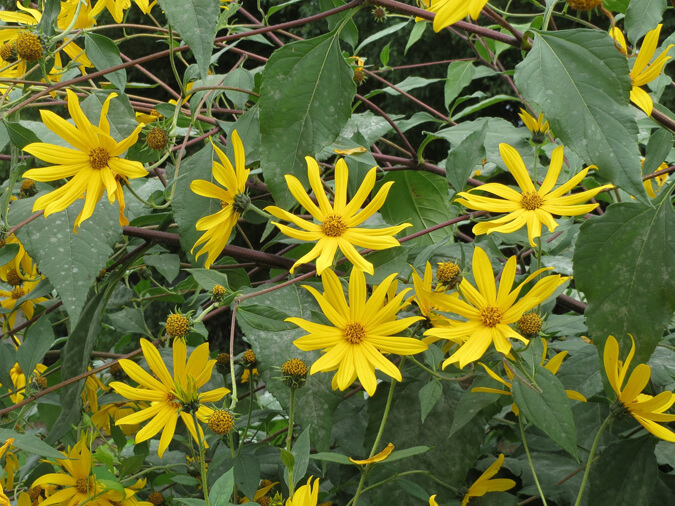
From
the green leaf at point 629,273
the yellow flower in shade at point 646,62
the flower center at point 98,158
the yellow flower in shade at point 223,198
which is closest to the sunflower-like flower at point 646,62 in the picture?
the yellow flower in shade at point 646,62

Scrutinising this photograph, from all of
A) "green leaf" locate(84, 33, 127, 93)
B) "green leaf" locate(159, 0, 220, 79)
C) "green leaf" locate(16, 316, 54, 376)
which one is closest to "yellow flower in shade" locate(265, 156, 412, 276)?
"green leaf" locate(159, 0, 220, 79)

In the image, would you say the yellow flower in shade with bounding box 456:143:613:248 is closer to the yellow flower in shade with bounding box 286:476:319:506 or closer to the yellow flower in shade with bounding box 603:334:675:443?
the yellow flower in shade with bounding box 603:334:675:443

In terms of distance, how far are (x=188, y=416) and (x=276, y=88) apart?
278 millimetres

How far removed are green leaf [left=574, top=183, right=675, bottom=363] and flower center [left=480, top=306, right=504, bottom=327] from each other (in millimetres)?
60

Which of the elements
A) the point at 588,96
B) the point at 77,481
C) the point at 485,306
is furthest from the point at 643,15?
the point at 77,481

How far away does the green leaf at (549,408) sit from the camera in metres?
0.43

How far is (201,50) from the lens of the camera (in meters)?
0.42

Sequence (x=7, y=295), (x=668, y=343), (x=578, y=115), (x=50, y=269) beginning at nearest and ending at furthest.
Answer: (x=578, y=115) → (x=50, y=269) → (x=668, y=343) → (x=7, y=295)

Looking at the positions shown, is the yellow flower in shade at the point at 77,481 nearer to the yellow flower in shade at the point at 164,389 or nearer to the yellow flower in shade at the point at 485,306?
the yellow flower in shade at the point at 164,389

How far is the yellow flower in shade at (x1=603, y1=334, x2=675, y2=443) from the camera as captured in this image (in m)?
0.44

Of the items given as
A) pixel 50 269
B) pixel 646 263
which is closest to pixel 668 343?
pixel 646 263

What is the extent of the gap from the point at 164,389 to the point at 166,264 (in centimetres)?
21

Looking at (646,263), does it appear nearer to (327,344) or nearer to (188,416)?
(327,344)

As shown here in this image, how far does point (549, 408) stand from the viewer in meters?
0.44
